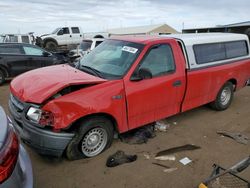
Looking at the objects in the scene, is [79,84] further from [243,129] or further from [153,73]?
[243,129]

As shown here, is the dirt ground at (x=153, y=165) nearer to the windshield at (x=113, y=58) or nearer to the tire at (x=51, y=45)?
the windshield at (x=113, y=58)

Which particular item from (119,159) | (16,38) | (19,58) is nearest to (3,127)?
(119,159)

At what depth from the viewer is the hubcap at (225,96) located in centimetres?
632

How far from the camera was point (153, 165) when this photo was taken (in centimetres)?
398

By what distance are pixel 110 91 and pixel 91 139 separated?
2.64ft

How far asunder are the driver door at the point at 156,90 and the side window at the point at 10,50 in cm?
764

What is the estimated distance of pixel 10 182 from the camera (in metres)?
2.04

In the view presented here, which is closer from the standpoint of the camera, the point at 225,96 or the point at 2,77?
the point at 225,96

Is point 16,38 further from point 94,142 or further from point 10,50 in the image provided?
point 94,142

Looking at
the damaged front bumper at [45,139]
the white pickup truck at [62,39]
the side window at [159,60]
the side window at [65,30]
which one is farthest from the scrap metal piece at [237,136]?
the side window at [65,30]

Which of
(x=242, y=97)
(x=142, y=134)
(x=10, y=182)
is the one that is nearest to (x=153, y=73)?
(x=142, y=134)

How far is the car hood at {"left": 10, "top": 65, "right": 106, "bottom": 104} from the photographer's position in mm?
3648

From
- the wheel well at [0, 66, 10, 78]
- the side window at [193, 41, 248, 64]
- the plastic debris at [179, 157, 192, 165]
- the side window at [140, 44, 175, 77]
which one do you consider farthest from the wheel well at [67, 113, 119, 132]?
the wheel well at [0, 66, 10, 78]

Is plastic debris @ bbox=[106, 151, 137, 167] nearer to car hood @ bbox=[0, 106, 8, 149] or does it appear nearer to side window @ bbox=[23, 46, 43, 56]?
car hood @ bbox=[0, 106, 8, 149]
